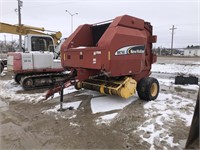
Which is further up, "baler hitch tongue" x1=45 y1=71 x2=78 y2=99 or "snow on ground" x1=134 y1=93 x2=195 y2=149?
"baler hitch tongue" x1=45 y1=71 x2=78 y2=99

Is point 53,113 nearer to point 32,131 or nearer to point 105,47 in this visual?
point 32,131

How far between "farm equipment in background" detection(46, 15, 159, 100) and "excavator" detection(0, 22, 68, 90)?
249 cm

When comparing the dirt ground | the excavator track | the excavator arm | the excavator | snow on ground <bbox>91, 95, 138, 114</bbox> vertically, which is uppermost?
the excavator arm

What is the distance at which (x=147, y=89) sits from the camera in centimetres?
572

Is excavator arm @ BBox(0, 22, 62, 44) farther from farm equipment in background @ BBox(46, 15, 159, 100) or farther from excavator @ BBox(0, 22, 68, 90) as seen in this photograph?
farm equipment in background @ BBox(46, 15, 159, 100)

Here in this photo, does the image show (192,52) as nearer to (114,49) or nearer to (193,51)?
(193,51)

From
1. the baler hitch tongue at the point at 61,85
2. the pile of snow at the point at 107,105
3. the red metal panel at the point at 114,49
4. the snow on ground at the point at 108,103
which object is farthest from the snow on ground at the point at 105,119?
the baler hitch tongue at the point at 61,85

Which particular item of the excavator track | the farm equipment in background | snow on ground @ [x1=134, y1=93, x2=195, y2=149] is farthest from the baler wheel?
the excavator track

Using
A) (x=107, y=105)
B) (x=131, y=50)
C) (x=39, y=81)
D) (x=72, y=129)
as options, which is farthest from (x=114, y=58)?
(x=39, y=81)

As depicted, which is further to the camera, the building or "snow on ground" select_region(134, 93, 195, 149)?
the building

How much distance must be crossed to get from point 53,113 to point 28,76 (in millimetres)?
3824

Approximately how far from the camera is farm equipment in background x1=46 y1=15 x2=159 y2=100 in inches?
191

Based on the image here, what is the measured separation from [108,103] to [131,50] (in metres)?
1.59

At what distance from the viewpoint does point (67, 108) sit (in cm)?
514
